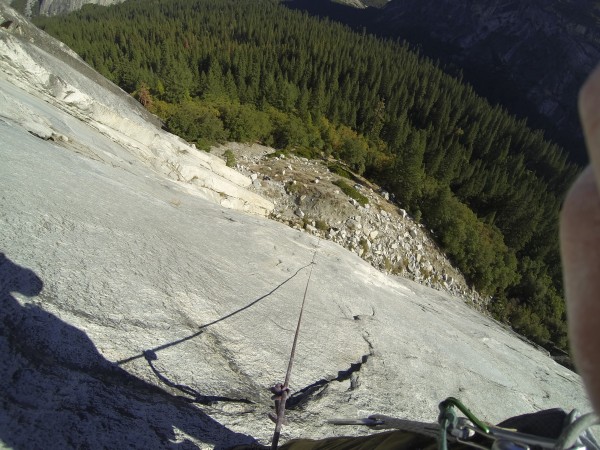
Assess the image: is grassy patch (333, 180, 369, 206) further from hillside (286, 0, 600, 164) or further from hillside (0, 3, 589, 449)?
hillside (286, 0, 600, 164)

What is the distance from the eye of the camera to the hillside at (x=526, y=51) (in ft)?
376

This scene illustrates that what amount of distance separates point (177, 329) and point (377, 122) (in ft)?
206

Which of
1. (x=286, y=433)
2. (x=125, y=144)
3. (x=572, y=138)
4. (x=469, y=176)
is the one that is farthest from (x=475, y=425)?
(x=572, y=138)

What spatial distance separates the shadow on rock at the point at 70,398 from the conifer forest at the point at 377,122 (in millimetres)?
26854

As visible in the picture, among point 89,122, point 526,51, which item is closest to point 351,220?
point 89,122

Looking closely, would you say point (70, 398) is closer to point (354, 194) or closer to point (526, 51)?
point (354, 194)

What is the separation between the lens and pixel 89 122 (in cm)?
1405

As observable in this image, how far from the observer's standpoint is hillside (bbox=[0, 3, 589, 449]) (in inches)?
120

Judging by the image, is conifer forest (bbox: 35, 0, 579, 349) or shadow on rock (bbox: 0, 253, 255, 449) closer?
shadow on rock (bbox: 0, 253, 255, 449)

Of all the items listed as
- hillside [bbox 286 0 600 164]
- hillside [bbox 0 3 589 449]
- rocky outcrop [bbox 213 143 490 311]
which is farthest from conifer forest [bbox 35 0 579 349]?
hillside [bbox 286 0 600 164]

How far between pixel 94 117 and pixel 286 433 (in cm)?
1680

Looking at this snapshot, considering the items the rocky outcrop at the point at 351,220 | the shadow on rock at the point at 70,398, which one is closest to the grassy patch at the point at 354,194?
the rocky outcrop at the point at 351,220

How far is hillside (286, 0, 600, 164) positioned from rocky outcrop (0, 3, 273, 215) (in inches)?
4760

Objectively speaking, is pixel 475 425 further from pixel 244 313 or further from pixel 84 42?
pixel 84 42
